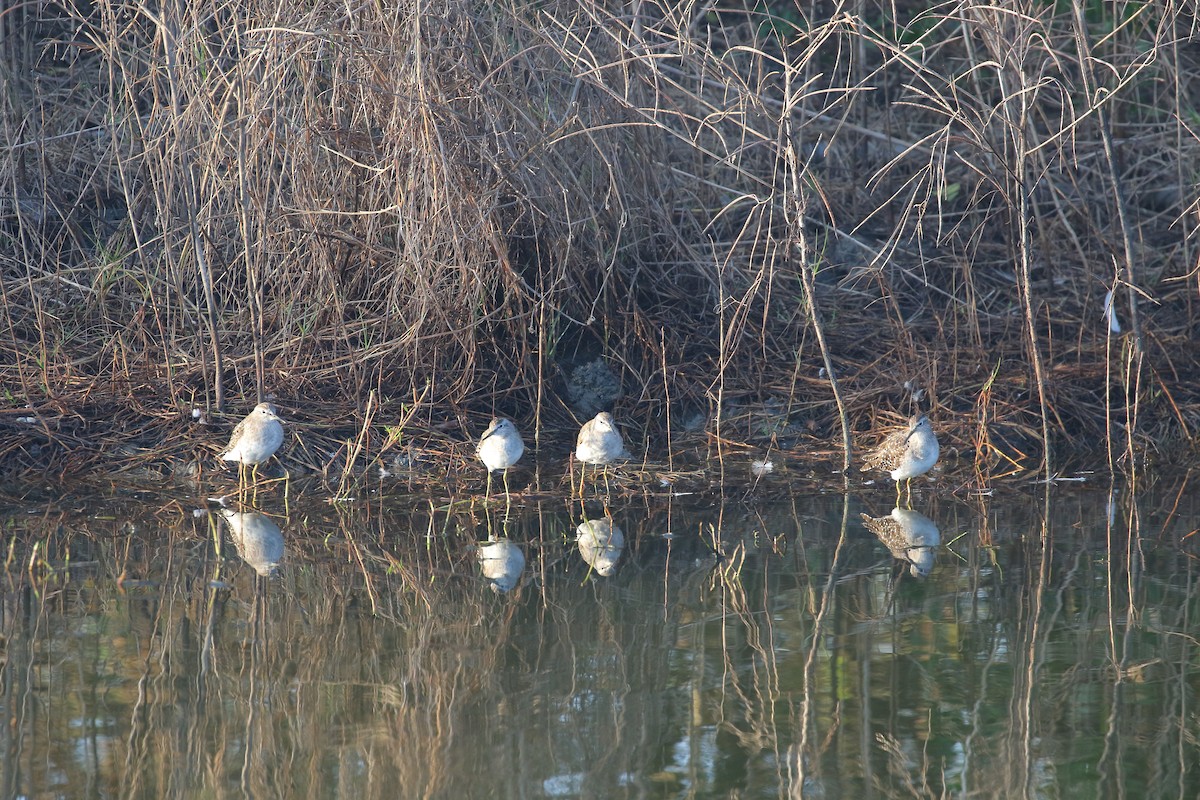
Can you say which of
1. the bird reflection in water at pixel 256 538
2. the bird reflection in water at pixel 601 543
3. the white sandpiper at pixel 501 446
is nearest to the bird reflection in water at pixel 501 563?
the bird reflection in water at pixel 601 543

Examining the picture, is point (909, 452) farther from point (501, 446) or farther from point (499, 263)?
point (499, 263)

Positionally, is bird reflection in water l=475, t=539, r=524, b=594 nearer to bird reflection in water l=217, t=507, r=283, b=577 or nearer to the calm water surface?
the calm water surface

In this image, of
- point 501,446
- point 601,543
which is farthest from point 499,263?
point 601,543

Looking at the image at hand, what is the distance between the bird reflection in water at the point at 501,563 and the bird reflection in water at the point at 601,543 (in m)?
0.36

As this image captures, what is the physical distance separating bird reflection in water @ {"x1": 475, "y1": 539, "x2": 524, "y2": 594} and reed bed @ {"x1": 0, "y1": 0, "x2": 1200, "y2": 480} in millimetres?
1659

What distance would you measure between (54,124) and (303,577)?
602cm

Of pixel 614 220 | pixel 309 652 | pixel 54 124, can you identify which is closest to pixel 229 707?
pixel 309 652

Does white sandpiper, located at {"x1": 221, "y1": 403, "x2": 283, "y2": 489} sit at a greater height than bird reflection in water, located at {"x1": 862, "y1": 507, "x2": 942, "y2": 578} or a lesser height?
greater

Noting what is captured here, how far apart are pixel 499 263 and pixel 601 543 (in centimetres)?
242

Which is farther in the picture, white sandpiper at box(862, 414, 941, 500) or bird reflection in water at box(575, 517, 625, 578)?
white sandpiper at box(862, 414, 941, 500)

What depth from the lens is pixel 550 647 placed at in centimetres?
585

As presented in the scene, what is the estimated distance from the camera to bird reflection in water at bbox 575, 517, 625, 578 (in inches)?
277

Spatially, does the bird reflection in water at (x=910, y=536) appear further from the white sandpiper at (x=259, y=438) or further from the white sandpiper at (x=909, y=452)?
the white sandpiper at (x=259, y=438)

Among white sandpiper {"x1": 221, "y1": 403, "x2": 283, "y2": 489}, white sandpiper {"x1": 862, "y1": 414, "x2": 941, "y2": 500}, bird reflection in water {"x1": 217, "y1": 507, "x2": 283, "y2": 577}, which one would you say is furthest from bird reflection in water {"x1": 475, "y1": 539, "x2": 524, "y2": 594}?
white sandpiper {"x1": 862, "y1": 414, "x2": 941, "y2": 500}
